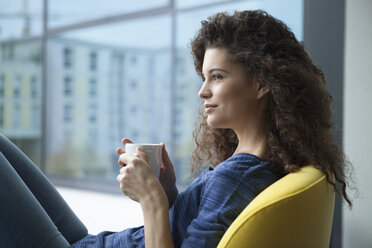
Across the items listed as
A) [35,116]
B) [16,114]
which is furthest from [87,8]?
[16,114]

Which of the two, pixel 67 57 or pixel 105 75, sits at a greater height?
pixel 67 57

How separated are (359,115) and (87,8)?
3.42 metres

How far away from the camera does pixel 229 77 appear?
1181 millimetres

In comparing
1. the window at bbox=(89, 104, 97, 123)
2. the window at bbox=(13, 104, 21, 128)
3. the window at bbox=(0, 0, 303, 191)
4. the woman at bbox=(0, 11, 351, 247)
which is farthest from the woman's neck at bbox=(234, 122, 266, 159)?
the window at bbox=(13, 104, 21, 128)

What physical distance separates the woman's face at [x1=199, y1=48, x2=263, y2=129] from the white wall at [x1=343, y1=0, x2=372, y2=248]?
107 cm

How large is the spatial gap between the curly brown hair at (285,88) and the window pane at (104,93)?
2827mm

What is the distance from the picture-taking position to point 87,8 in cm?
461

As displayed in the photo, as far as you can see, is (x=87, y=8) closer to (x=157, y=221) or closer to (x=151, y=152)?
(x=151, y=152)

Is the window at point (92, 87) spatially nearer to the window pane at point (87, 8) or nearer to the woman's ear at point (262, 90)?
the window pane at point (87, 8)

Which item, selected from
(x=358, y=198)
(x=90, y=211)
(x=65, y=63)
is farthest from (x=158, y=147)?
(x=65, y=63)

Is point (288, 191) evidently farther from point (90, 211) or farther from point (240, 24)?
point (90, 211)

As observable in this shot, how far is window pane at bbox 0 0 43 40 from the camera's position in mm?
4973

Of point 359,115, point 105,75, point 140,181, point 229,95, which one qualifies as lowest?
point 140,181

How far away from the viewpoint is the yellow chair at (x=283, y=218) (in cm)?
94
